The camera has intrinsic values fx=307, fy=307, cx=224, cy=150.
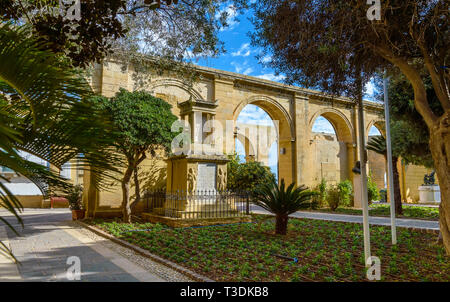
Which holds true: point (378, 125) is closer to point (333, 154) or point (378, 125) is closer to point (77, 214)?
point (333, 154)

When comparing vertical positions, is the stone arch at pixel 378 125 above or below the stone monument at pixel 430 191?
above

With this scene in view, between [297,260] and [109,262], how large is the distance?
2.78 metres

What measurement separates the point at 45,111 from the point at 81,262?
3795 millimetres

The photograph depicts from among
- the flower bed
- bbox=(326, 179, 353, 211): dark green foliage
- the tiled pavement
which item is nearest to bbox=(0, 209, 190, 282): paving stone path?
the tiled pavement

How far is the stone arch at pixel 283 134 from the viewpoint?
15.0m

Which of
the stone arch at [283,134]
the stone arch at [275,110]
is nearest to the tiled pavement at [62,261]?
the stone arch at [275,110]

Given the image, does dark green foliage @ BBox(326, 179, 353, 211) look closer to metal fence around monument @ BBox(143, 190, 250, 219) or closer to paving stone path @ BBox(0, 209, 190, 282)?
metal fence around monument @ BBox(143, 190, 250, 219)

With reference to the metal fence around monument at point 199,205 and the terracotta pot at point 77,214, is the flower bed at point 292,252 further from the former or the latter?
the terracotta pot at point 77,214

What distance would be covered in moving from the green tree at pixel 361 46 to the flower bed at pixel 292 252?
0.82m

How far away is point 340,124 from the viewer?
57.8 ft

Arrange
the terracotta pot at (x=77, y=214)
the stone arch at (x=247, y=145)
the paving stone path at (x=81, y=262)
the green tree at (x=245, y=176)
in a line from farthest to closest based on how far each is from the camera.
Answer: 1. the stone arch at (x=247, y=145)
2. the green tree at (x=245, y=176)
3. the terracotta pot at (x=77, y=214)
4. the paving stone path at (x=81, y=262)

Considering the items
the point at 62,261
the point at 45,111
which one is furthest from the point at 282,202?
the point at 45,111
